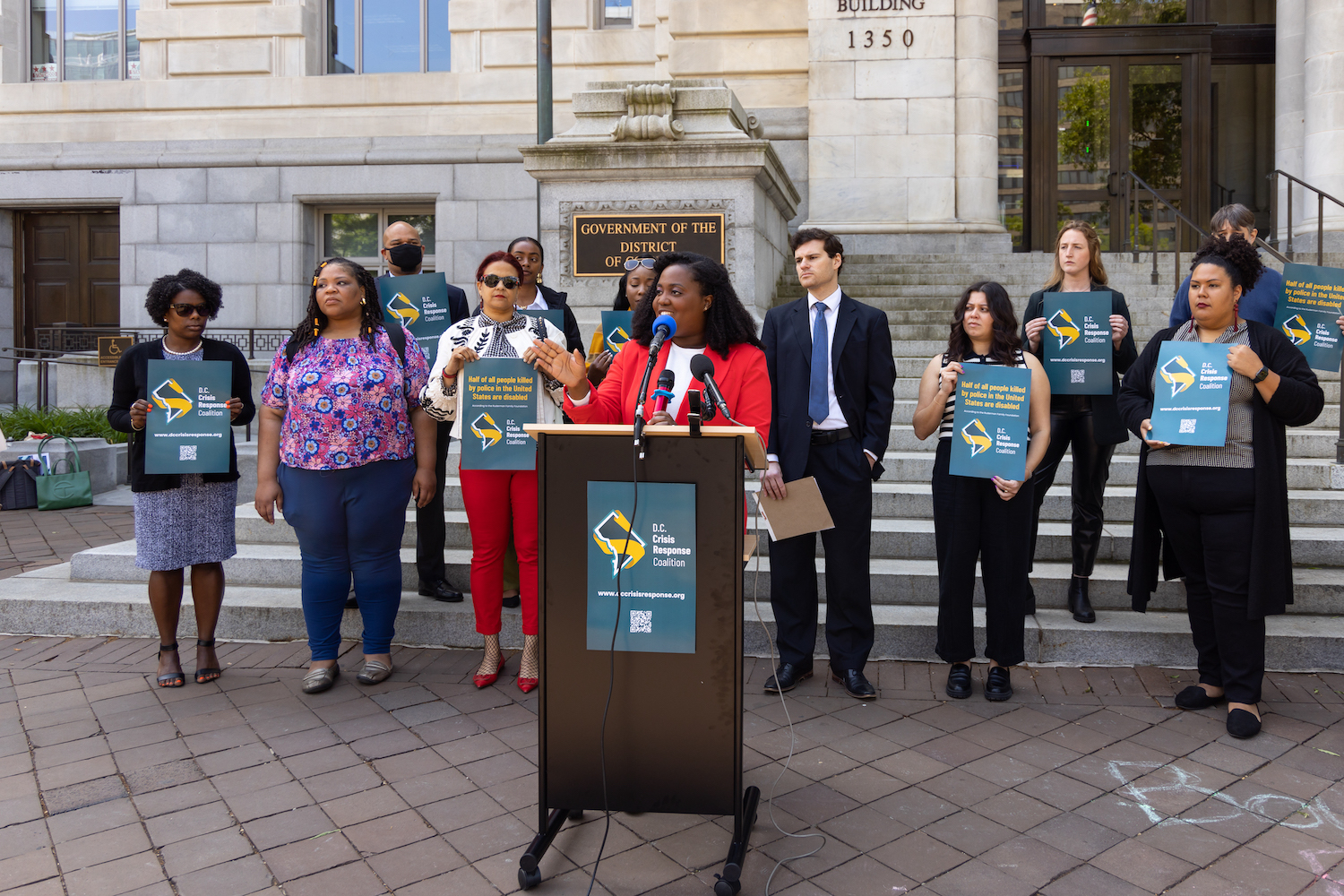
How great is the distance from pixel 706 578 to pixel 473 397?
228 centimetres

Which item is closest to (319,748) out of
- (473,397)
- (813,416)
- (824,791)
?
(473,397)

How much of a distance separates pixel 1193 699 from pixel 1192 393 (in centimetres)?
153

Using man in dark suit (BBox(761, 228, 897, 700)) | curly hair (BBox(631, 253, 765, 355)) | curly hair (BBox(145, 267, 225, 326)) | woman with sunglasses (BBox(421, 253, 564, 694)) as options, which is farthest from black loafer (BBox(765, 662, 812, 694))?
curly hair (BBox(145, 267, 225, 326))

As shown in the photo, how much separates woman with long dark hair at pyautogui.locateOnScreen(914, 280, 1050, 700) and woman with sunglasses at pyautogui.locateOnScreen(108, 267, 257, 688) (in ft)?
13.0

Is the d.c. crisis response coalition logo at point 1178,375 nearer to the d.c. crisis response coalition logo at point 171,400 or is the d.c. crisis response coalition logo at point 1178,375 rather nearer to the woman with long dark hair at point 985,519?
the woman with long dark hair at point 985,519

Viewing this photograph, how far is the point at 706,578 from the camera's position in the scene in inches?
130

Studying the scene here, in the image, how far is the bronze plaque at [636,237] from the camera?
8.26 metres

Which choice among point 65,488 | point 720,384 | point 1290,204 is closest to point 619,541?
point 720,384

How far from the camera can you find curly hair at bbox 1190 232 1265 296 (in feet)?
15.9

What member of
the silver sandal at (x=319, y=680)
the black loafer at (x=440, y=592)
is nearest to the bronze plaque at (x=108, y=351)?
the black loafer at (x=440, y=592)

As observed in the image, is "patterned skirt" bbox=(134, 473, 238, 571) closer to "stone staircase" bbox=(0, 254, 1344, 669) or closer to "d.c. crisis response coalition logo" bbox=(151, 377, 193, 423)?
"d.c. crisis response coalition logo" bbox=(151, 377, 193, 423)

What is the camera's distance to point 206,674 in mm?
5508

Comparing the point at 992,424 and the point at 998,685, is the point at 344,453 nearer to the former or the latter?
the point at 992,424

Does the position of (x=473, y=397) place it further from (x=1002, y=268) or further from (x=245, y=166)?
(x=245, y=166)
